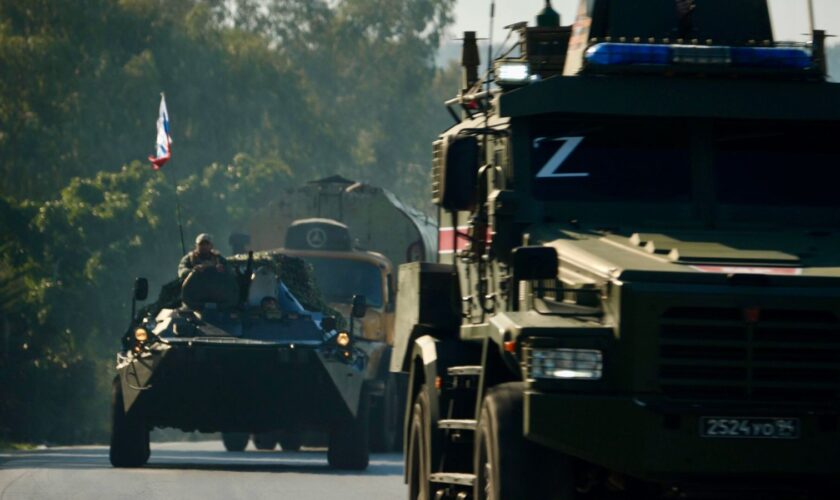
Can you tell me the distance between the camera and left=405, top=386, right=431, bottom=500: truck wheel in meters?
12.8

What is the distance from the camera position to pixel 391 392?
86.8 feet

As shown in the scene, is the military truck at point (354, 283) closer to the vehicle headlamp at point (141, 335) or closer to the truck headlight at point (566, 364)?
the vehicle headlamp at point (141, 335)

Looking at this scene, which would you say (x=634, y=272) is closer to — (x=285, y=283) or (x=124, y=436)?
(x=124, y=436)

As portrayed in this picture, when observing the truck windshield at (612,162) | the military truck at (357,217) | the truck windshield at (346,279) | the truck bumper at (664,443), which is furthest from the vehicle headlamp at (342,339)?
the truck bumper at (664,443)

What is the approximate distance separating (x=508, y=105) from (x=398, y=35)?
269 feet

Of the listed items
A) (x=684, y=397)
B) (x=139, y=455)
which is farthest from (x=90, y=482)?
(x=684, y=397)

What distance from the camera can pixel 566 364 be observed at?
9.80 meters

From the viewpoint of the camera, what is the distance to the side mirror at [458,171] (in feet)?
38.2

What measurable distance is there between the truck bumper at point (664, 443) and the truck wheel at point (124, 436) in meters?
11.4

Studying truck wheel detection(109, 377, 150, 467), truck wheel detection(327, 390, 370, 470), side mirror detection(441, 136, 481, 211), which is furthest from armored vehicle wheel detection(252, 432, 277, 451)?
side mirror detection(441, 136, 481, 211)

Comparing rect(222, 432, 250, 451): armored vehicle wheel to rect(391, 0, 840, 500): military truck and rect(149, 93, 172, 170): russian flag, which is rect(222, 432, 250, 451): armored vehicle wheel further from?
rect(391, 0, 840, 500): military truck

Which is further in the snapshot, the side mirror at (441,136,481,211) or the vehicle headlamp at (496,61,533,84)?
the vehicle headlamp at (496,61,533,84)

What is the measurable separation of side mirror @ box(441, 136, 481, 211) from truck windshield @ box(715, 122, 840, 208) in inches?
52.2

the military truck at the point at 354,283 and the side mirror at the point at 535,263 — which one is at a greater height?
the side mirror at the point at 535,263
